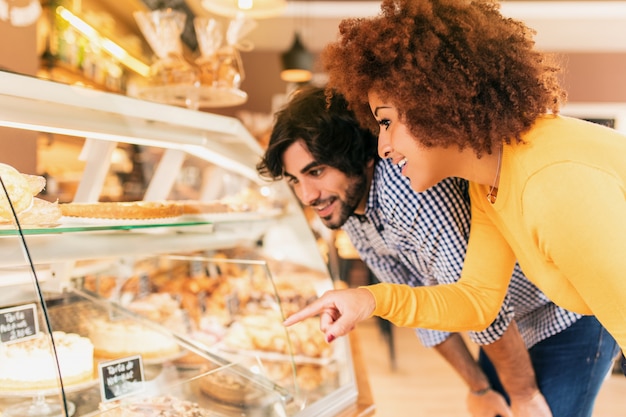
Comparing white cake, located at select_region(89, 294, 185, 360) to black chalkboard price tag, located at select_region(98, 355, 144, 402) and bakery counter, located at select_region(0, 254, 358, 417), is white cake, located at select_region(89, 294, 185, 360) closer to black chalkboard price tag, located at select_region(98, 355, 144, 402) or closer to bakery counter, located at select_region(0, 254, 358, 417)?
bakery counter, located at select_region(0, 254, 358, 417)

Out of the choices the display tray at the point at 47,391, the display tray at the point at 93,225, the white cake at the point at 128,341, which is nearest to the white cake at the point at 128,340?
the white cake at the point at 128,341

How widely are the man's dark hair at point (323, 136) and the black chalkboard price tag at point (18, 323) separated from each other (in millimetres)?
844

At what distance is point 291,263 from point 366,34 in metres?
1.55

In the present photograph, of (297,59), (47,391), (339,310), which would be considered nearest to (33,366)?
(47,391)

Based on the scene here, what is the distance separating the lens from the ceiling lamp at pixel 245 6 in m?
3.42

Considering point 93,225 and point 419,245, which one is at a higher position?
point 93,225

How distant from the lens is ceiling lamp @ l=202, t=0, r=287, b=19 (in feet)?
11.2

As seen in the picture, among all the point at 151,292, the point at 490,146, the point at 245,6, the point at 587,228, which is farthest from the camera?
the point at 245,6

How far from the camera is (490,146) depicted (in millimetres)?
1267

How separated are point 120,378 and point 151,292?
86cm

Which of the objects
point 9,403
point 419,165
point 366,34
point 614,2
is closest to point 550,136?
point 419,165

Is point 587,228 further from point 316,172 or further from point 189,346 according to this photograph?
point 189,346

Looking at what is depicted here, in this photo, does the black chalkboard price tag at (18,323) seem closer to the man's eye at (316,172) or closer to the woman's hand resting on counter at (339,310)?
the woman's hand resting on counter at (339,310)

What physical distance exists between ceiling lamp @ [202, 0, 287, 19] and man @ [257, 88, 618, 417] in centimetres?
167
